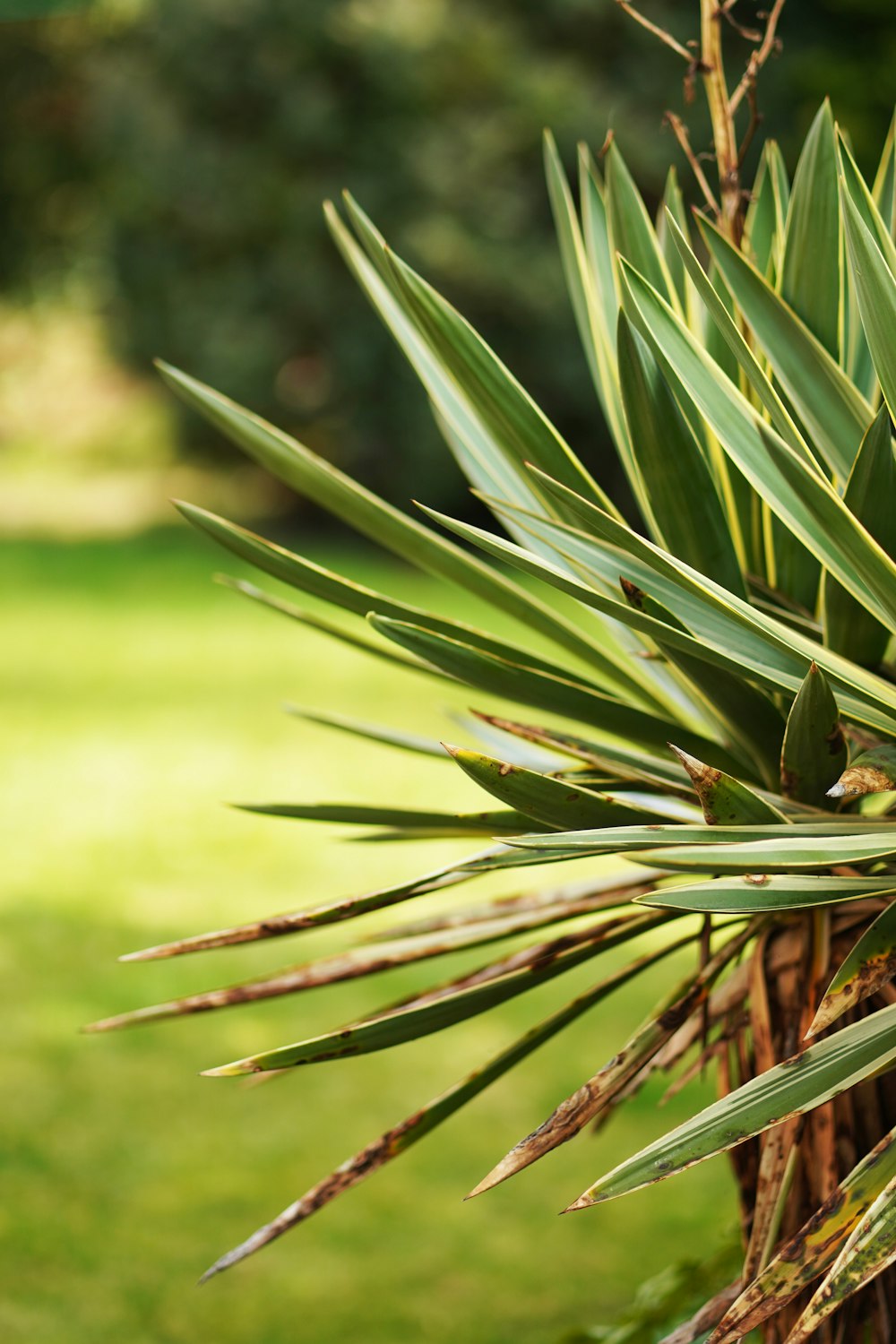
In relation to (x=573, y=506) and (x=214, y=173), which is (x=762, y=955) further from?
(x=214, y=173)

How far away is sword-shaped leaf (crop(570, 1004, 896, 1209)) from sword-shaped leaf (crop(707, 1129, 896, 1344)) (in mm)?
60

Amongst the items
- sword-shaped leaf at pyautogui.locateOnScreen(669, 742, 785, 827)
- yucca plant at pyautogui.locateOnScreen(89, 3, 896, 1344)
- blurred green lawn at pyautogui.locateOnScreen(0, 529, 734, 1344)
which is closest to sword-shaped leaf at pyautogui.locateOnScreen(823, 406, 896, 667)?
yucca plant at pyautogui.locateOnScreen(89, 3, 896, 1344)

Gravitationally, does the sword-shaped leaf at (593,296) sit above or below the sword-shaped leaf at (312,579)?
above

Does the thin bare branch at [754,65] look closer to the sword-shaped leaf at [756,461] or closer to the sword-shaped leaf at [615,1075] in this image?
the sword-shaped leaf at [756,461]

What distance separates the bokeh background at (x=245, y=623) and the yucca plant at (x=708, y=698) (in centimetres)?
148

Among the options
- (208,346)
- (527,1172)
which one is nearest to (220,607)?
(208,346)

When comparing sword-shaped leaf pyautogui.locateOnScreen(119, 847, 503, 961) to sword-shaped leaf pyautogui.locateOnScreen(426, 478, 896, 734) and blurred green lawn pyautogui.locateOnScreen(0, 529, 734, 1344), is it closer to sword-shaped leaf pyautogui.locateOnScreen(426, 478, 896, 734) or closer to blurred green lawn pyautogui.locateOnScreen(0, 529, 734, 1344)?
sword-shaped leaf pyautogui.locateOnScreen(426, 478, 896, 734)

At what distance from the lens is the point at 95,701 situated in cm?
758

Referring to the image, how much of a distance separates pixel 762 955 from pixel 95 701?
651 centimetres

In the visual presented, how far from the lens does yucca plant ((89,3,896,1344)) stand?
3.57 feet

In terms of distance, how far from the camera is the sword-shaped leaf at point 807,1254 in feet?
3.44

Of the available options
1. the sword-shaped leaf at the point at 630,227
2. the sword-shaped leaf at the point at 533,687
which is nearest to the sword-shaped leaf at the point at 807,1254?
the sword-shaped leaf at the point at 533,687

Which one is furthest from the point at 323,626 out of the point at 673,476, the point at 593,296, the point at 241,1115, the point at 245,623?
the point at 245,623

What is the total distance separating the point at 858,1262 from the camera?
0.97 metres
